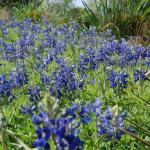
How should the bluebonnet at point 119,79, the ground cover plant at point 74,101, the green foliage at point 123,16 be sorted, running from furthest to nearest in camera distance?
the green foliage at point 123,16
the bluebonnet at point 119,79
the ground cover plant at point 74,101

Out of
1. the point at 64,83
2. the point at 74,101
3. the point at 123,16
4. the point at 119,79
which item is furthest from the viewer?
the point at 123,16

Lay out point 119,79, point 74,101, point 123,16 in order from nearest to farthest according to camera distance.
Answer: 1. point 74,101
2. point 119,79
3. point 123,16

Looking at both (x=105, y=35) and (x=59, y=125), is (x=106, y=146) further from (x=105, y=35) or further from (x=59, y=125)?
(x=105, y=35)

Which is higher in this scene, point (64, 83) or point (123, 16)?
point (123, 16)

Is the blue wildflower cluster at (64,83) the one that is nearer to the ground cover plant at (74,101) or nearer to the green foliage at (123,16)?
the ground cover plant at (74,101)

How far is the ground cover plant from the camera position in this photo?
1841mm

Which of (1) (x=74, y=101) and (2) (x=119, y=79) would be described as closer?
(1) (x=74, y=101)

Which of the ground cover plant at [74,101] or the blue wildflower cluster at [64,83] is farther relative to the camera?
the blue wildflower cluster at [64,83]

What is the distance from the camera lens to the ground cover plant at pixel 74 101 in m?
1.84

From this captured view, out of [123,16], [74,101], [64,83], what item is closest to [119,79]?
[64,83]

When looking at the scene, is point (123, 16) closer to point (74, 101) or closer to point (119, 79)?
point (119, 79)

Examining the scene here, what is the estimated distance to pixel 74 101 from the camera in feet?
12.6

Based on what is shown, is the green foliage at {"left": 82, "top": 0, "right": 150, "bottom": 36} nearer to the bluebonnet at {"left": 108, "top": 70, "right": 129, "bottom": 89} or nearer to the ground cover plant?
the ground cover plant

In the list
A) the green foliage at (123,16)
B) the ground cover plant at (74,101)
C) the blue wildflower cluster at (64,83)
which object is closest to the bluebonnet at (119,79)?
the ground cover plant at (74,101)
